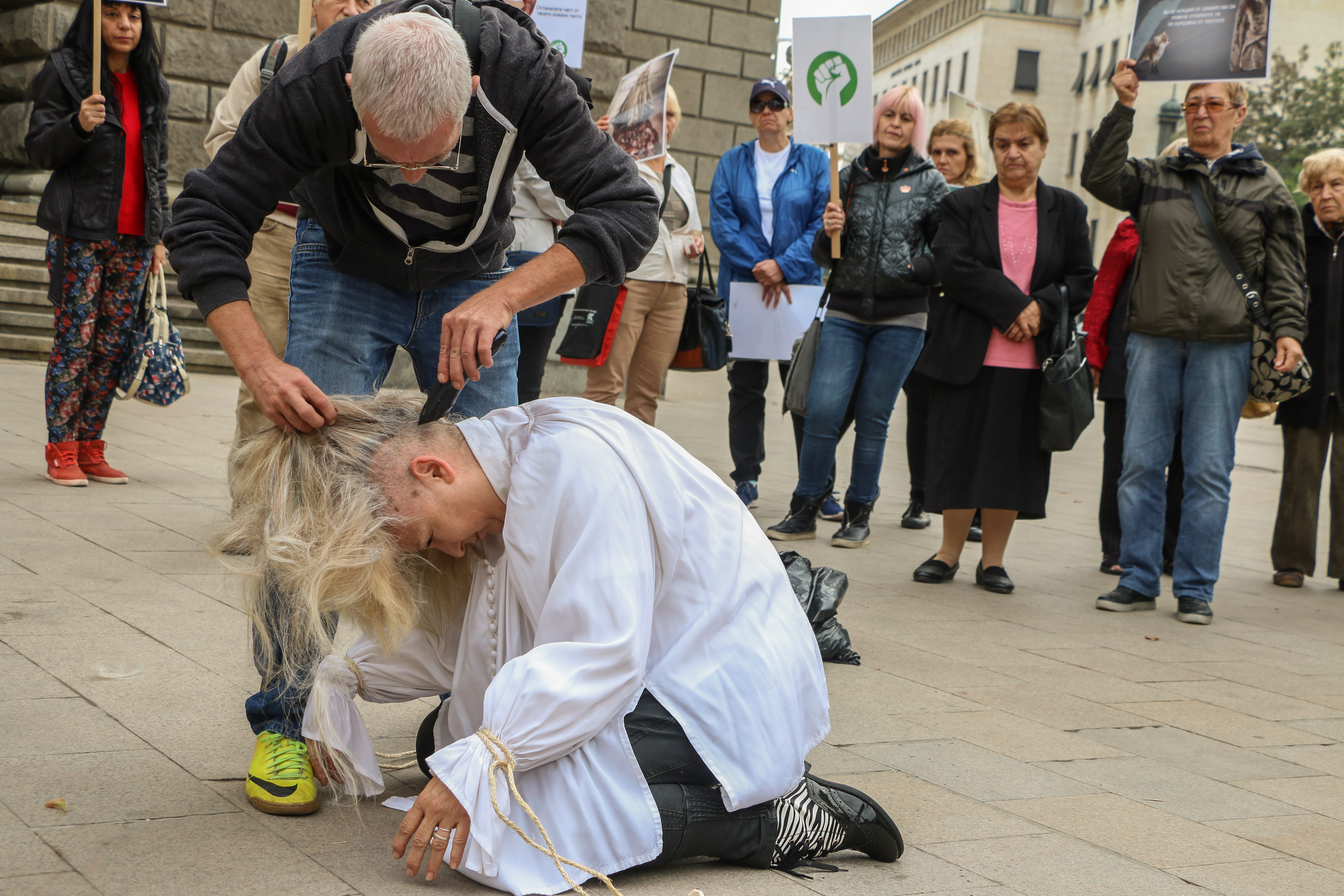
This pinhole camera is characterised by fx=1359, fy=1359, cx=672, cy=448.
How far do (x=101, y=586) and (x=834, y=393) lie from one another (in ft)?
11.2

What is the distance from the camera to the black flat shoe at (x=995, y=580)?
5719 mm

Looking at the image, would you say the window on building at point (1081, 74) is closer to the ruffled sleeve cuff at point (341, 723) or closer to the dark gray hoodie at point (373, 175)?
the dark gray hoodie at point (373, 175)

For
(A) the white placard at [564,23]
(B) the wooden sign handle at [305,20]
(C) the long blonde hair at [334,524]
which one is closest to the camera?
(C) the long blonde hair at [334,524]

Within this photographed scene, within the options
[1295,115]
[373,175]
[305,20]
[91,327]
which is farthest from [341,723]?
[1295,115]

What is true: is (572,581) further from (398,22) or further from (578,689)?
(398,22)

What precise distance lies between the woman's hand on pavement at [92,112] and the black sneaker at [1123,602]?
4657 millimetres

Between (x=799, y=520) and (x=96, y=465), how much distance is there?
320 cm

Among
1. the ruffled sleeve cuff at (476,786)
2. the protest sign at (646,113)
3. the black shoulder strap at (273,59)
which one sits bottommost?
the ruffled sleeve cuff at (476,786)

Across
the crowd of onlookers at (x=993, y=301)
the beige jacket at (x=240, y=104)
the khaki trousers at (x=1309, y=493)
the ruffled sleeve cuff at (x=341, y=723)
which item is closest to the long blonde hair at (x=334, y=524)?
the ruffled sleeve cuff at (x=341, y=723)

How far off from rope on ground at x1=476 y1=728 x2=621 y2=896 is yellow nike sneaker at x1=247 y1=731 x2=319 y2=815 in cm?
54

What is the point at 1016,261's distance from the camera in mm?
5703

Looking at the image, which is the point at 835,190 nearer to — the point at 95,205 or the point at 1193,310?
the point at 1193,310

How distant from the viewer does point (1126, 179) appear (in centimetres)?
560

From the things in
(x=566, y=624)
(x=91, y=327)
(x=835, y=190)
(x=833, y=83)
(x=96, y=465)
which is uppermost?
(x=833, y=83)
